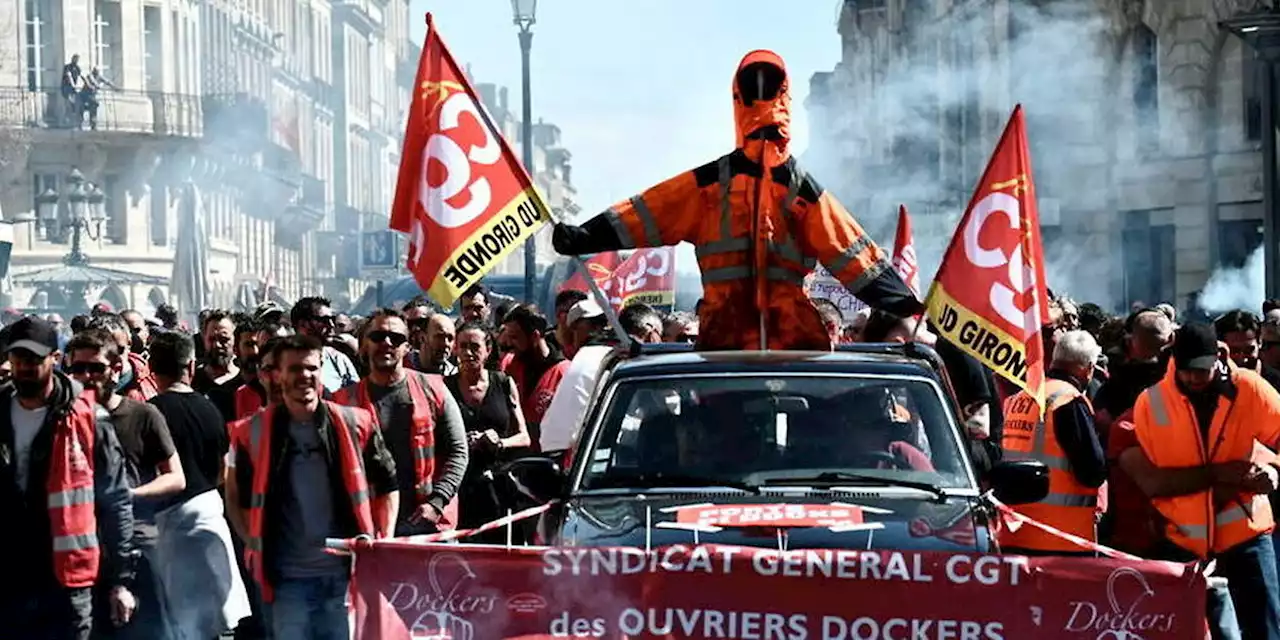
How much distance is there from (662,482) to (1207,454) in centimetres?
269

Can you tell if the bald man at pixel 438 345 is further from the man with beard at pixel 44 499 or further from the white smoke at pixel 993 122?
the white smoke at pixel 993 122

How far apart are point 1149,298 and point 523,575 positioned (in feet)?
112

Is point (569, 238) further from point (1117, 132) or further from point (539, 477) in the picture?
point (1117, 132)

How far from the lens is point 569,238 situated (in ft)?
34.4

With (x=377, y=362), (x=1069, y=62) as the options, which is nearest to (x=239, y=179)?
(x=1069, y=62)

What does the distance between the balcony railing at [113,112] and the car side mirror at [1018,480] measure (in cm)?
5314

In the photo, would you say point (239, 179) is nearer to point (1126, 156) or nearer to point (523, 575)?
point (1126, 156)

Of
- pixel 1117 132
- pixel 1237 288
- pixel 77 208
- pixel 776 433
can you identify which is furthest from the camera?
pixel 77 208

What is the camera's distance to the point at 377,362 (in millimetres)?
10484

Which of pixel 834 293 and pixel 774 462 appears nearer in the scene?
pixel 774 462

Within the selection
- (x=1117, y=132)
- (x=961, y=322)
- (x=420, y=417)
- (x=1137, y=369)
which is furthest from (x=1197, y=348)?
(x=1117, y=132)

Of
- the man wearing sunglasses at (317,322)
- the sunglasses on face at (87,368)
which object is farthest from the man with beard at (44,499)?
the man wearing sunglasses at (317,322)

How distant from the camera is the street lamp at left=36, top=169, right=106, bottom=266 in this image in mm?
41938

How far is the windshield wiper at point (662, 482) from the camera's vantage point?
8305 millimetres
